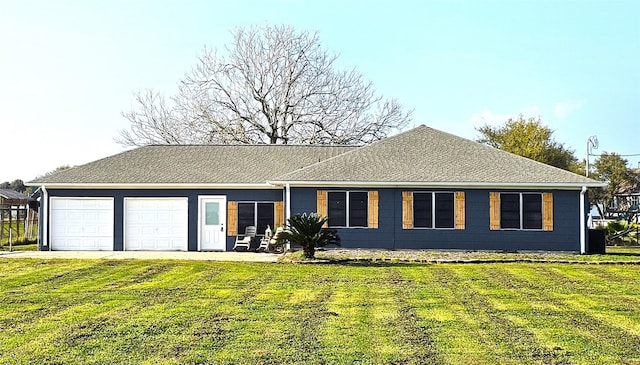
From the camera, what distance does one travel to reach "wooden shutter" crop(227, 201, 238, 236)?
23.0m

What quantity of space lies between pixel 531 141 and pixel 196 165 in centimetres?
2925

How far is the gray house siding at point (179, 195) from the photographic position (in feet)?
75.4

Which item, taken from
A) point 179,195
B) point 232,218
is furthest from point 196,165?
point 232,218

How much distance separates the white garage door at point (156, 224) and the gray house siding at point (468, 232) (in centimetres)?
406

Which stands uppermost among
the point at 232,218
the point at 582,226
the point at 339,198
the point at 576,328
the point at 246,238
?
the point at 339,198

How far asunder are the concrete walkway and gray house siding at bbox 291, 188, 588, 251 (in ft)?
7.37

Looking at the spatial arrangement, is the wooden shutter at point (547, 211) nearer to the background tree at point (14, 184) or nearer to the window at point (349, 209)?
the window at point (349, 209)

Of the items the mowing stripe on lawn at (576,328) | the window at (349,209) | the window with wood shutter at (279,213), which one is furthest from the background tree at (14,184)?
the mowing stripe on lawn at (576,328)

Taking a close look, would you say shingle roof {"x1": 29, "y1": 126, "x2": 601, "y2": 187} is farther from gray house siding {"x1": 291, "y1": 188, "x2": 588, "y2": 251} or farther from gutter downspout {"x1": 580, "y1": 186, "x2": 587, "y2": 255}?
gray house siding {"x1": 291, "y1": 188, "x2": 588, "y2": 251}

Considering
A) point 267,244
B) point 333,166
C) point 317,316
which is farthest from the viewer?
point 333,166

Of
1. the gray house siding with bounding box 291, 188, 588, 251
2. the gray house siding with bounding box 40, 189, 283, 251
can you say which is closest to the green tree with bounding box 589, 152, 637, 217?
the gray house siding with bounding box 291, 188, 588, 251

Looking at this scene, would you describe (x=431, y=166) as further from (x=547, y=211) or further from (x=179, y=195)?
(x=179, y=195)

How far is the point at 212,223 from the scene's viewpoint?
23062 millimetres

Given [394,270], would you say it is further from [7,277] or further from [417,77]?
[417,77]
